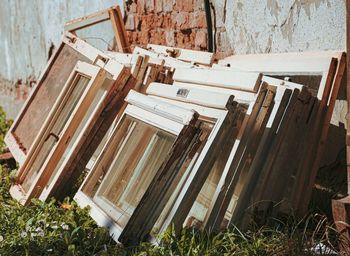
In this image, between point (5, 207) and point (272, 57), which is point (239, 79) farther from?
point (5, 207)

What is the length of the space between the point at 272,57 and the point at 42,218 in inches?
61.4

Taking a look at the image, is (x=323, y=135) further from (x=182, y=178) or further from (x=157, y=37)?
(x=157, y=37)

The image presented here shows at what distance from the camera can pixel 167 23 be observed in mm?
5379

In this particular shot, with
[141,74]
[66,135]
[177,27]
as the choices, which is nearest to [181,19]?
[177,27]

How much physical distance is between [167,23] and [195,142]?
2.18 metres

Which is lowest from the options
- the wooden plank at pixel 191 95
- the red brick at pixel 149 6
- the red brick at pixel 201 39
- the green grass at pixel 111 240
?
the green grass at pixel 111 240

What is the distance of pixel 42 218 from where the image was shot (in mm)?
3934

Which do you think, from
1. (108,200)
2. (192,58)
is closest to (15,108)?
(192,58)

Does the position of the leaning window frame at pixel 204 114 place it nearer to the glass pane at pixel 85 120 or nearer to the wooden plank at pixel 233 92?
the wooden plank at pixel 233 92

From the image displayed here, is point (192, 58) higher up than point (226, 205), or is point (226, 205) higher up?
point (192, 58)

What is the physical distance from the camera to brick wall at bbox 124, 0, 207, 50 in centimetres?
507

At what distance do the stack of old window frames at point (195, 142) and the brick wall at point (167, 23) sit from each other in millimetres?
719

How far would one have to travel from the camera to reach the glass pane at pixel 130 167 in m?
3.57

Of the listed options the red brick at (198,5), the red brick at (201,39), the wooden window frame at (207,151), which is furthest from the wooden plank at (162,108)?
the red brick at (198,5)
